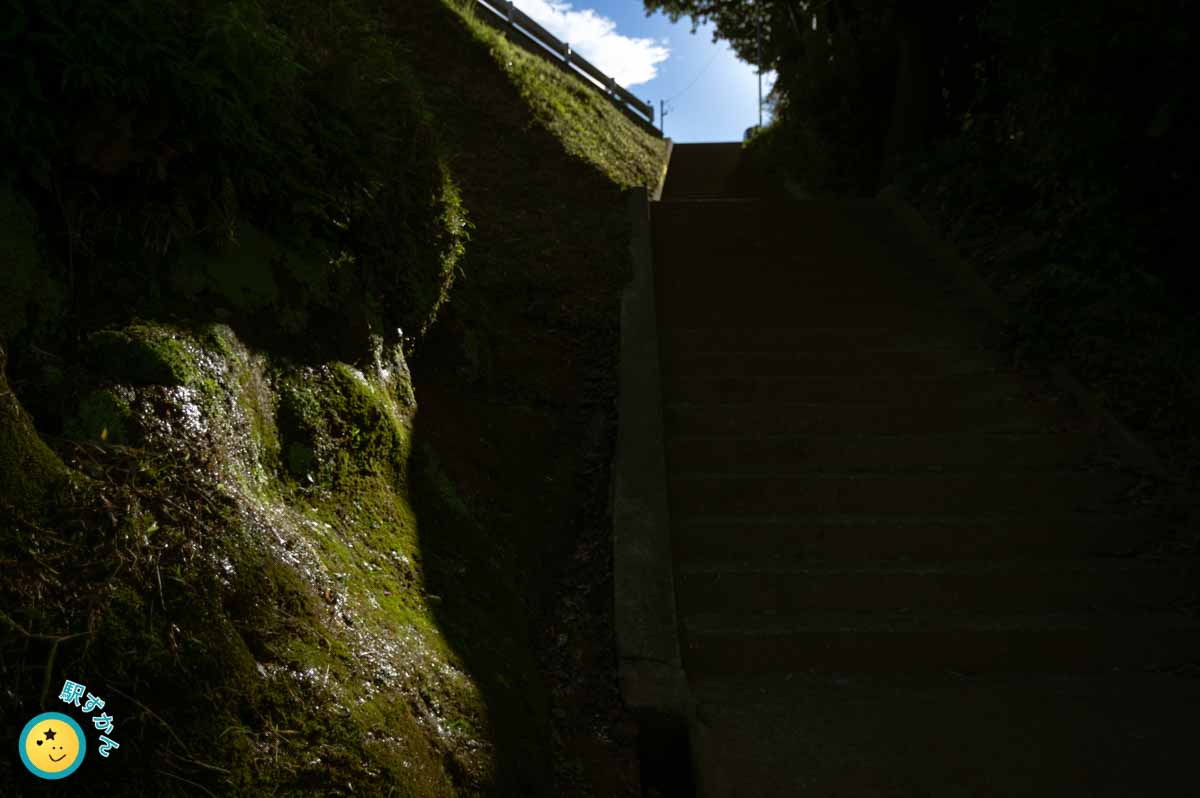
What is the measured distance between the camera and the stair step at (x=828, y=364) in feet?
22.4

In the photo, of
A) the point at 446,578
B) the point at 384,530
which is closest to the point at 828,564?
the point at 446,578

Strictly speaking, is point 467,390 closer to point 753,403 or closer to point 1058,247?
point 753,403

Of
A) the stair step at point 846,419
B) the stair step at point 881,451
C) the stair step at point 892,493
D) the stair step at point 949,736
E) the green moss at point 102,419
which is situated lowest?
the stair step at point 949,736

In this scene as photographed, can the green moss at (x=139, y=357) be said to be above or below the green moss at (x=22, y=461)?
above

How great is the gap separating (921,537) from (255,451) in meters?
3.74

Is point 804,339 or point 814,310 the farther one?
point 814,310

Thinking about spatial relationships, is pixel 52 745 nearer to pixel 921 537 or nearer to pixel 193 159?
pixel 193 159

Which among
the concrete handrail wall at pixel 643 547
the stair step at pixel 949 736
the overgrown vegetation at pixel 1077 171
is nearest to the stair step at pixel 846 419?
the concrete handrail wall at pixel 643 547

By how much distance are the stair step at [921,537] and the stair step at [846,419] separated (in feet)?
3.26

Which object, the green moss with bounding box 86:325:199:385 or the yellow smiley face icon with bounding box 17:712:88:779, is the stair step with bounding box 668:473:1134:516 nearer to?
the green moss with bounding box 86:325:199:385

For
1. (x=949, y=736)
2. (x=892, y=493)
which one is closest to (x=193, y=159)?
(x=949, y=736)

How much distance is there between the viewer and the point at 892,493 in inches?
215

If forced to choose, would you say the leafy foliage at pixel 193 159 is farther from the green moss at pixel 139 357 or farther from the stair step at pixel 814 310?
the stair step at pixel 814 310

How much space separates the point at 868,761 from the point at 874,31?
12.3m
